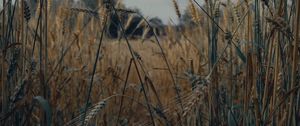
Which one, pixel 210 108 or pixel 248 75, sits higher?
pixel 248 75

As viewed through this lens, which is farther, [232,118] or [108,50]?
[108,50]

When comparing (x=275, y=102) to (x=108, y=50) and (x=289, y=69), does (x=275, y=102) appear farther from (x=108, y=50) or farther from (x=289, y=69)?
(x=108, y=50)

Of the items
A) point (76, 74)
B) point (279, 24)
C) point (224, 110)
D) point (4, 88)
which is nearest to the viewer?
point (279, 24)

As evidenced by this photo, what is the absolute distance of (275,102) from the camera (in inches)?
38.1

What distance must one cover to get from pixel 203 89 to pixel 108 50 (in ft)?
6.16

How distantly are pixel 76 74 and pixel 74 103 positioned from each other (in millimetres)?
235

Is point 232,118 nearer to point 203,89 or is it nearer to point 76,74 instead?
point 203,89

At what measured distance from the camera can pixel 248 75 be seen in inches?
38.3

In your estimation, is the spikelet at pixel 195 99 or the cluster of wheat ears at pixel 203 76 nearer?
the spikelet at pixel 195 99

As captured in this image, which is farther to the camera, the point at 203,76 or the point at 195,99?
the point at 203,76

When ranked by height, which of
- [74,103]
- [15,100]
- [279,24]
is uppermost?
[279,24]

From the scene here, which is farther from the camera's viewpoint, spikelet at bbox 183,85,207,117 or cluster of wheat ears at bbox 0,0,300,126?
cluster of wheat ears at bbox 0,0,300,126

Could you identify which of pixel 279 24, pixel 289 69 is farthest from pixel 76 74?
pixel 279 24

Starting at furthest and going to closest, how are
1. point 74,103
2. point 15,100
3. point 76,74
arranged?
1. point 76,74
2. point 74,103
3. point 15,100
